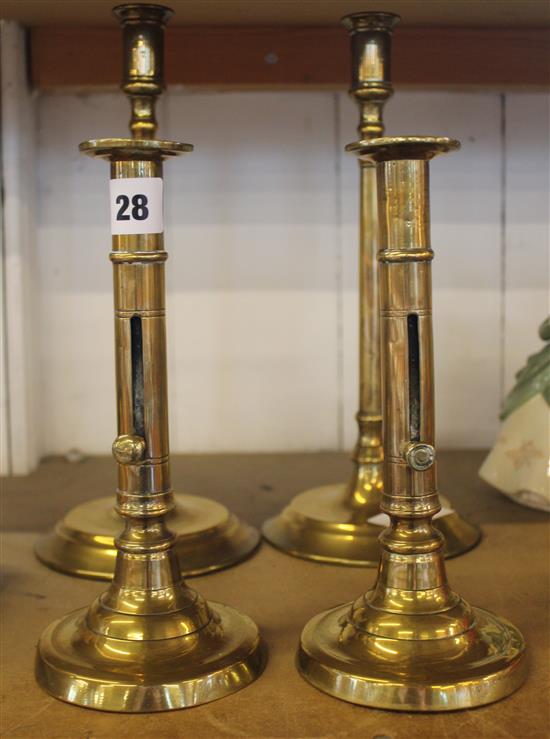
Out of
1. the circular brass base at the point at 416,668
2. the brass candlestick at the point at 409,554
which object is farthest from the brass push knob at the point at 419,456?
the circular brass base at the point at 416,668

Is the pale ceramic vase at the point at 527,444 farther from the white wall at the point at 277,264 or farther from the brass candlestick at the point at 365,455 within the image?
the white wall at the point at 277,264

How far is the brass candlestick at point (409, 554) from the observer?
3.43ft

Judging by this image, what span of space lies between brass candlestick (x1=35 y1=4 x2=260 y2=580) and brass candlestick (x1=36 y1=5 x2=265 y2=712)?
33cm

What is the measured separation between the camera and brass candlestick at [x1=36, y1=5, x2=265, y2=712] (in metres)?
1.05

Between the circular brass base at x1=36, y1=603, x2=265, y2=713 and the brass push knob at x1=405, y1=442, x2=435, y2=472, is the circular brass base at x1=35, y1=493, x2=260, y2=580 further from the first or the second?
the brass push knob at x1=405, y1=442, x2=435, y2=472

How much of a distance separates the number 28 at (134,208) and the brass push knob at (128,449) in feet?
0.75

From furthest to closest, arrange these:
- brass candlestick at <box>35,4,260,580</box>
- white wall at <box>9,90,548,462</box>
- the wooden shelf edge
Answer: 1. white wall at <box>9,90,548,462</box>
2. the wooden shelf edge
3. brass candlestick at <box>35,4,260,580</box>

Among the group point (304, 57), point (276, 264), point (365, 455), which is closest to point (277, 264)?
point (276, 264)

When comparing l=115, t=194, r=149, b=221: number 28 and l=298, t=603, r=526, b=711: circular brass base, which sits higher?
l=115, t=194, r=149, b=221: number 28

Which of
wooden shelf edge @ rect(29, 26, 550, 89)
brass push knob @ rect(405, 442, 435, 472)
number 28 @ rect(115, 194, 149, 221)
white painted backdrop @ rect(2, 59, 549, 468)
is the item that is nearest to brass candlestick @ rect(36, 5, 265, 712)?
number 28 @ rect(115, 194, 149, 221)

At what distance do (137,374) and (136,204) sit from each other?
0.58ft

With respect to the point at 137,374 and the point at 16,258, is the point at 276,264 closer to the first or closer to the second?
the point at 16,258

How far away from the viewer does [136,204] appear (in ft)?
3.49

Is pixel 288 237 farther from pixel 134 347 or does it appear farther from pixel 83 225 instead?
pixel 134 347
